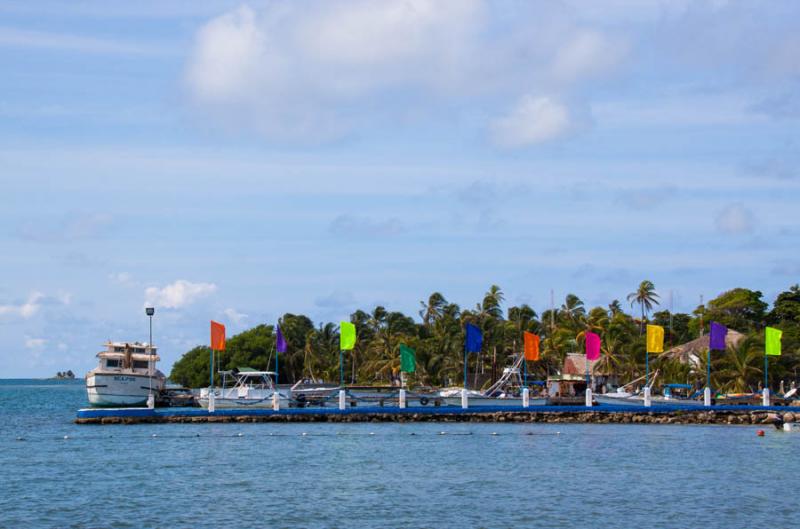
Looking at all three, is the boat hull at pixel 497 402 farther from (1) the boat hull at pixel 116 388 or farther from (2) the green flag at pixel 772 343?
(1) the boat hull at pixel 116 388

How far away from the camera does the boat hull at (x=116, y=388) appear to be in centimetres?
8831

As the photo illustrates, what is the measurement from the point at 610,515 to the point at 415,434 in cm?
2997

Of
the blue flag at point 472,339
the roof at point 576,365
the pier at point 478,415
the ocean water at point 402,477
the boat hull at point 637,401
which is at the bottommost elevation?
the ocean water at point 402,477

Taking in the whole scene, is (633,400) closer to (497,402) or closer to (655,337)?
(655,337)

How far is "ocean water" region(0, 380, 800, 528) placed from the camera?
3459cm

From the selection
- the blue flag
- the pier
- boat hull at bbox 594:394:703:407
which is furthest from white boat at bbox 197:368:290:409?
boat hull at bbox 594:394:703:407

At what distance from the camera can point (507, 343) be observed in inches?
A: 4926


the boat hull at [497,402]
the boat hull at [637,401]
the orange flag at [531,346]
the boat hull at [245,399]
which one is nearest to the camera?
the boat hull at [637,401]

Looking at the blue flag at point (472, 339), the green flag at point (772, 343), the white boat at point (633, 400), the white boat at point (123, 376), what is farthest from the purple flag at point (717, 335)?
the white boat at point (123, 376)

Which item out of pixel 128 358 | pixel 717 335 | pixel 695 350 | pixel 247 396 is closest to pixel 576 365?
pixel 695 350

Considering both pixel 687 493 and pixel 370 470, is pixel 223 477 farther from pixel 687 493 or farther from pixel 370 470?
pixel 687 493

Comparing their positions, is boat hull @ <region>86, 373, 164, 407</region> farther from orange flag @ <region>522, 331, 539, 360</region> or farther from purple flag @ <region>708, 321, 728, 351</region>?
purple flag @ <region>708, 321, 728, 351</region>

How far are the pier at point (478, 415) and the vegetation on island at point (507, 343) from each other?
17.4 meters

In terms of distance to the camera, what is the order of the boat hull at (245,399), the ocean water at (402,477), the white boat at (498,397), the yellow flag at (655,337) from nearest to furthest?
the ocean water at (402,477), the yellow flag at (655,337), the white boat at (498,397), the boat hull at (245,399)
